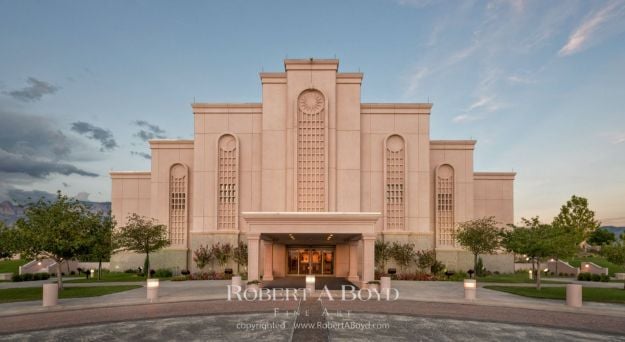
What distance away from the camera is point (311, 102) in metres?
44.8

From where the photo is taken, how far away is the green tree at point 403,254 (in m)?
42.0

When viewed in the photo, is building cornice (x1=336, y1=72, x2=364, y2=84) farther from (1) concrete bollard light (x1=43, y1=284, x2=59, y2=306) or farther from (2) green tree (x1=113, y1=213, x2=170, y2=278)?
(1) concrete bollard light (x1=43, y1=284, x2=59, y2=306)

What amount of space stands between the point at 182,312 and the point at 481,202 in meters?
38.6

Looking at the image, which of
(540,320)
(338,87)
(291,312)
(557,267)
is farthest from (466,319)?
(557,267)

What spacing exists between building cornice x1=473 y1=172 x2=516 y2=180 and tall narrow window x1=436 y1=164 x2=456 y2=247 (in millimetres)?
4688

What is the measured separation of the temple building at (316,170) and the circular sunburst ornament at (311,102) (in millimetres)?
103

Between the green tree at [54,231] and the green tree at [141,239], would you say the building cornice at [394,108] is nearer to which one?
the green tree at [141,239]

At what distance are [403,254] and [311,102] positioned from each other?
17.8 meters

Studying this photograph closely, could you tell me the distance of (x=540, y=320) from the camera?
1892 centimetres

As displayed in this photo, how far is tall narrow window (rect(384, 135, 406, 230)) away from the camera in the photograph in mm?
44688

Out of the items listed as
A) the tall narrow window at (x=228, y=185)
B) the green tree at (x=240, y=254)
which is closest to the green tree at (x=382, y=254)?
the green tree at (x=240, y=254)

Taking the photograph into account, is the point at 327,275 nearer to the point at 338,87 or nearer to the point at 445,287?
the point at 445,287

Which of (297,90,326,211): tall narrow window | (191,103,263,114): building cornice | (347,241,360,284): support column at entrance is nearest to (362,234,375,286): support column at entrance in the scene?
(347,241,360,284): support column at entrance

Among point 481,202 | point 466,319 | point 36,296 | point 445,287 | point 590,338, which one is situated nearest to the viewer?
point 590,338
